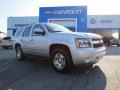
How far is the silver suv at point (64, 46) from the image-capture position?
24.2ft

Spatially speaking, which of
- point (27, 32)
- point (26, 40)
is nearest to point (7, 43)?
point (27, 32)

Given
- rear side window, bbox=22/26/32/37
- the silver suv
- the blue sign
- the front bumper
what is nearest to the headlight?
the silver suv

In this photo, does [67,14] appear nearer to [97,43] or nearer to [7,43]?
[7,43]

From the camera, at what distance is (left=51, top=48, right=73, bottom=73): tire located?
7.56 m

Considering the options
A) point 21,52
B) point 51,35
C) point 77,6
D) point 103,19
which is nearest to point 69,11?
point 77,6

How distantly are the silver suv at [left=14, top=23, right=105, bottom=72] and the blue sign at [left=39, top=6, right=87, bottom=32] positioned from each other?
2453 centimetres

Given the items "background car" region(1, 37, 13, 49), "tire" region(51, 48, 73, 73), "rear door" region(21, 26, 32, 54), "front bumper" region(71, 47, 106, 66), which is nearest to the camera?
"front bumper" region(71, 47, 106, 66)

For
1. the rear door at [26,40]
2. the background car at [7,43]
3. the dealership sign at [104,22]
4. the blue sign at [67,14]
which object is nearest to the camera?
the rear door at [26,40]

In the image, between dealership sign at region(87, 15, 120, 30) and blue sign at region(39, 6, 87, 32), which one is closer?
blue sign at region(39, 6, 87, 32)

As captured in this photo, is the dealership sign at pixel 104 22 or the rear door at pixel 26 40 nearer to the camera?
the rear door at pixel 26 40

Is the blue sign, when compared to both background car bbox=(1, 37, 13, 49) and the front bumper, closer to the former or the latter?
background car bbox=(1, 37, 13, 49)

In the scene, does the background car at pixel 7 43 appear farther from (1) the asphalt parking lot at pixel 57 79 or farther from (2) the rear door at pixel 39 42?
(1) the asphalt parking lot at pixel 57 79

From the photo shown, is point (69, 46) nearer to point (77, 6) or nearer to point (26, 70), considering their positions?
point (26, 70)

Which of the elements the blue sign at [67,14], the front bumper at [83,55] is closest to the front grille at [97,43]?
the front bumper at [83,55]
